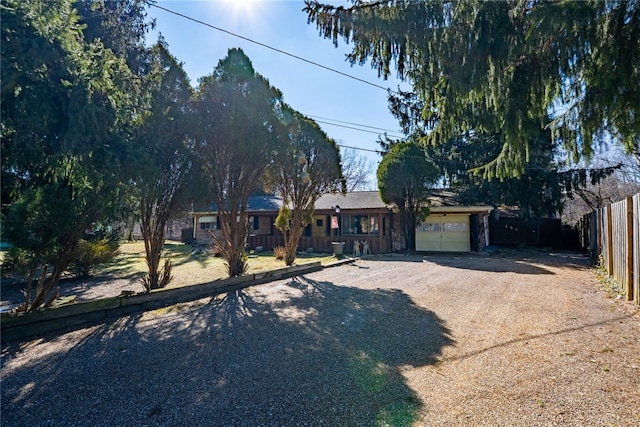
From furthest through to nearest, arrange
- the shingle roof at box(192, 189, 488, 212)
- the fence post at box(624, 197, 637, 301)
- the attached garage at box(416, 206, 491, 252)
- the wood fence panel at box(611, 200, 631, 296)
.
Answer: the shingle roof at box(192, 189, 488, 212) → the attached garage at box(416, 206, 491, 252) → the wood fence panel at box(611, 200, 631, 296) → the fence post at box(624, 197, 637, 301)

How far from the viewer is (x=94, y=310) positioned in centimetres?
516

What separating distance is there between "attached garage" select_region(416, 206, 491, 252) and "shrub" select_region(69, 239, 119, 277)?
14.3 metres

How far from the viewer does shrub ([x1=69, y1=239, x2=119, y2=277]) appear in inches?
361

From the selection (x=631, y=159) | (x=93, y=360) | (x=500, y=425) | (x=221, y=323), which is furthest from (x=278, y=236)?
(x=631, y=159)

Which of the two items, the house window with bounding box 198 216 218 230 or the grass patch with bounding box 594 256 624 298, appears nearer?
the grass patch with bounding box 594 256 624 298

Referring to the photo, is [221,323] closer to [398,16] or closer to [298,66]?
[398,16]

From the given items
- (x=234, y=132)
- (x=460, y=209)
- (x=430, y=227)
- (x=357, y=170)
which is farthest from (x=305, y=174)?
(x=357, y=170)

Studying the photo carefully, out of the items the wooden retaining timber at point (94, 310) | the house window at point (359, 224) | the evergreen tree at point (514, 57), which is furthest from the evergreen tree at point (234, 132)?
the house window at point (359, 224)

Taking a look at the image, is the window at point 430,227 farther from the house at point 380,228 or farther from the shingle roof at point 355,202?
the shingle roof at point 355,202

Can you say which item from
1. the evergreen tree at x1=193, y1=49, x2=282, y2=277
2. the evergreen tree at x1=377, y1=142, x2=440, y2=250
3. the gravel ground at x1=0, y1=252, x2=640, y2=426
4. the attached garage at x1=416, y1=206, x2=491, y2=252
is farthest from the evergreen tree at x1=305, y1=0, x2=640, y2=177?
the attached garage at x1=416, y1=206, x2=491, y2=252

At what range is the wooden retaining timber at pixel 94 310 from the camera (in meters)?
4.43

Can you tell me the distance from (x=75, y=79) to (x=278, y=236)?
49.8 feet

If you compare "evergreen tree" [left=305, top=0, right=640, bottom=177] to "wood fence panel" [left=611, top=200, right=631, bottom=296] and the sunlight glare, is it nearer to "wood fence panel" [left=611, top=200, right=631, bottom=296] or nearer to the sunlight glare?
"wood fence panel" [left=611, top=200, right=631, bottom=296]

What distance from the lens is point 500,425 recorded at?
2352mm
